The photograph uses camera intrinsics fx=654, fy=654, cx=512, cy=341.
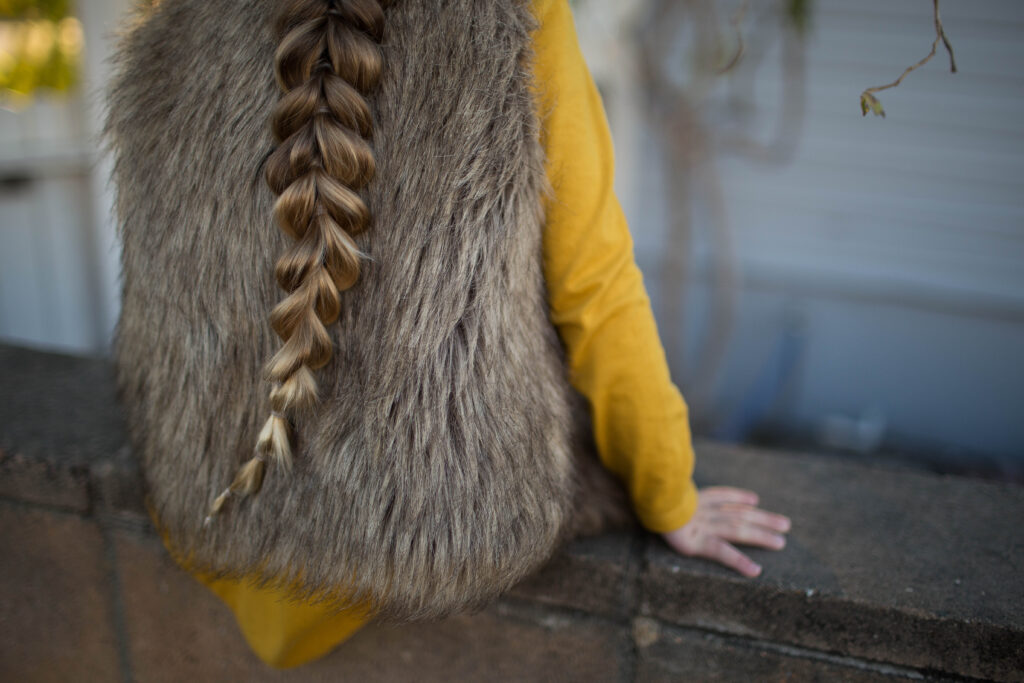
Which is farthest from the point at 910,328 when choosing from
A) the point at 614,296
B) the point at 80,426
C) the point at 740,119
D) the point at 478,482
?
the point at 80,426

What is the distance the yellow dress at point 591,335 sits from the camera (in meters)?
0.96

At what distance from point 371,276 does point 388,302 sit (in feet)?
0.14

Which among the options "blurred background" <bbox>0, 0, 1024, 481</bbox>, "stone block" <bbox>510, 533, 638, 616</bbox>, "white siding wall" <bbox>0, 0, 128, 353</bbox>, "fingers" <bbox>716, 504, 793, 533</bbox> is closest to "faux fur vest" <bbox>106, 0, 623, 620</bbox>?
"stone block" <bbox>510, 533, 638, 616</bbox>

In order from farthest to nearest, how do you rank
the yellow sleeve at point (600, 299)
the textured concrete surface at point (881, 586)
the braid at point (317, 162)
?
the textured concrete surface at point (881, 586) → the yellow sleeve at point (600, 299) → the braid at point (317, 162)

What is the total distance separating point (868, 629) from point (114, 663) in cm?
157

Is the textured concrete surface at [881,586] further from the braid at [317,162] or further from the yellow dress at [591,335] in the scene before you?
the braid at [317,162]

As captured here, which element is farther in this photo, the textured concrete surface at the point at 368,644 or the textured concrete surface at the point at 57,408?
the textured concrete surface at the point at 57,408

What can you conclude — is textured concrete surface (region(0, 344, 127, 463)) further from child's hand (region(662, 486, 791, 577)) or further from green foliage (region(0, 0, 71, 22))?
green foliage (region(0, 0, 71, 22))

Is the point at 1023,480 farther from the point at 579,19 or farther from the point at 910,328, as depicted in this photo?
the point at 579,19

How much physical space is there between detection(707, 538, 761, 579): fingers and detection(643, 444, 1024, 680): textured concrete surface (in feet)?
0.06

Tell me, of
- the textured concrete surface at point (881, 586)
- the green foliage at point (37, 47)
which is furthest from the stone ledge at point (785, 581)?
the green foliage at point (37, 47)

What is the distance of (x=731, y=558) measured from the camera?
117 centimetres

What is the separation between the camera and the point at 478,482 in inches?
35.2

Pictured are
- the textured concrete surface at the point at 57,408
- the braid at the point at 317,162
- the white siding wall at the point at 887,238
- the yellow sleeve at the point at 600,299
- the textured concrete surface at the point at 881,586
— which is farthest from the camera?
the white siding wall at the point at 887,238
